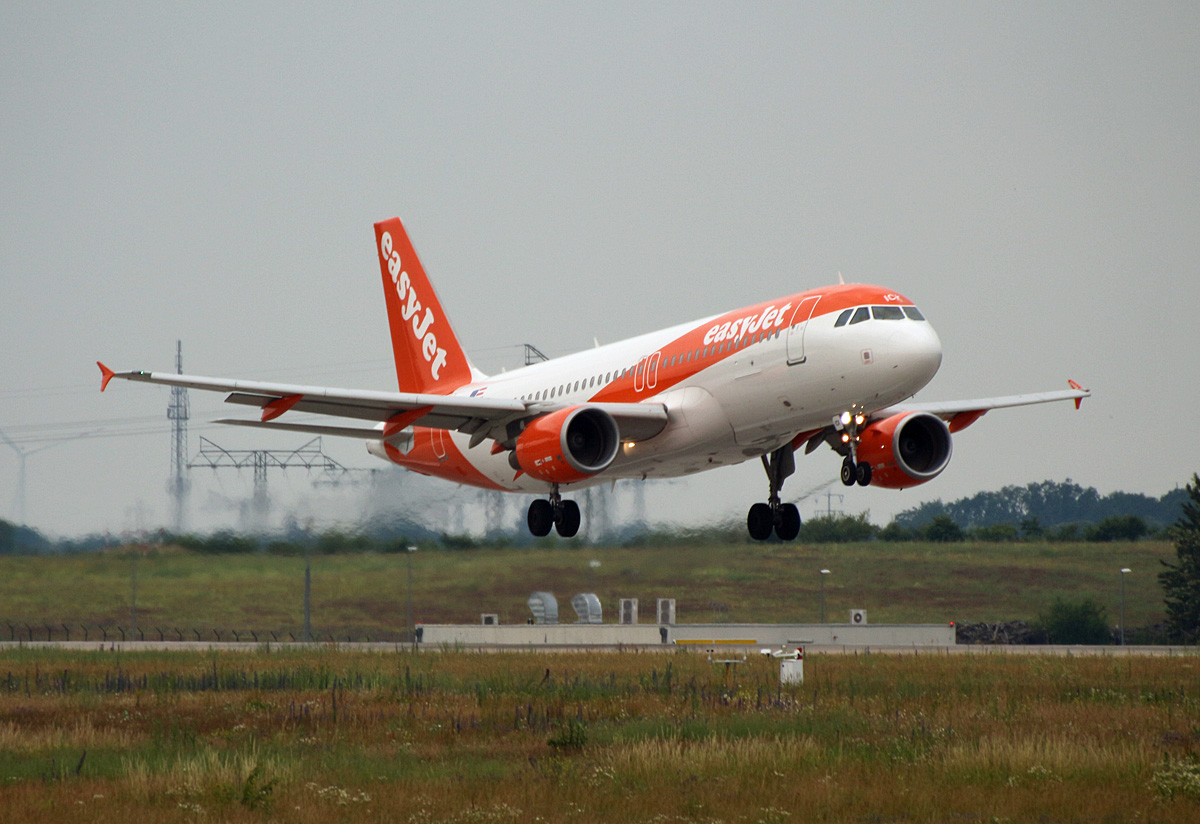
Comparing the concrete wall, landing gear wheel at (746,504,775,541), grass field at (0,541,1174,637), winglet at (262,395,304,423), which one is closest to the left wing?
winglet at (262,395,304,423)

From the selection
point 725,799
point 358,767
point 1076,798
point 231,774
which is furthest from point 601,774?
point 1076,798

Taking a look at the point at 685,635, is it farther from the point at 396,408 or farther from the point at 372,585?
the point at 396,408

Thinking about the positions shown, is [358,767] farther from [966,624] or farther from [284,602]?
[966,624]

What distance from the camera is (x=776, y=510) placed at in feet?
113

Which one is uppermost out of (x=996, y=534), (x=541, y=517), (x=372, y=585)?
(x=541, y=517)

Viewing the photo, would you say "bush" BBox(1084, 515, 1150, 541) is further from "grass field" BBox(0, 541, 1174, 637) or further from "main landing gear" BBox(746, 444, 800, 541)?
"main landing gear" BBox(746, 444, 800, 541)

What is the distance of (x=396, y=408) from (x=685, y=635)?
24695 millimetres

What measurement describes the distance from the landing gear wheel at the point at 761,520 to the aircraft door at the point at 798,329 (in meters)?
7.84

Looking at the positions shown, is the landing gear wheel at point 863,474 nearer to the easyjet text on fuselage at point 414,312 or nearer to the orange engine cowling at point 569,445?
the orange engine cowling at point 569,445

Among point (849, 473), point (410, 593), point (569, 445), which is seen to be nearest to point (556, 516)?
point (569, 445)

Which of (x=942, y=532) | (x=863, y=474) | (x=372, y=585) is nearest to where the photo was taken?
(x=863, y=474)

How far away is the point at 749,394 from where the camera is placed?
2855cm

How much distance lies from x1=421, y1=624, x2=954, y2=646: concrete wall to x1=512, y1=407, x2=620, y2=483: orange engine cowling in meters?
21.8

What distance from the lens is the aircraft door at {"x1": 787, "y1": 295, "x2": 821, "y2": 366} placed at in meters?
27.5
